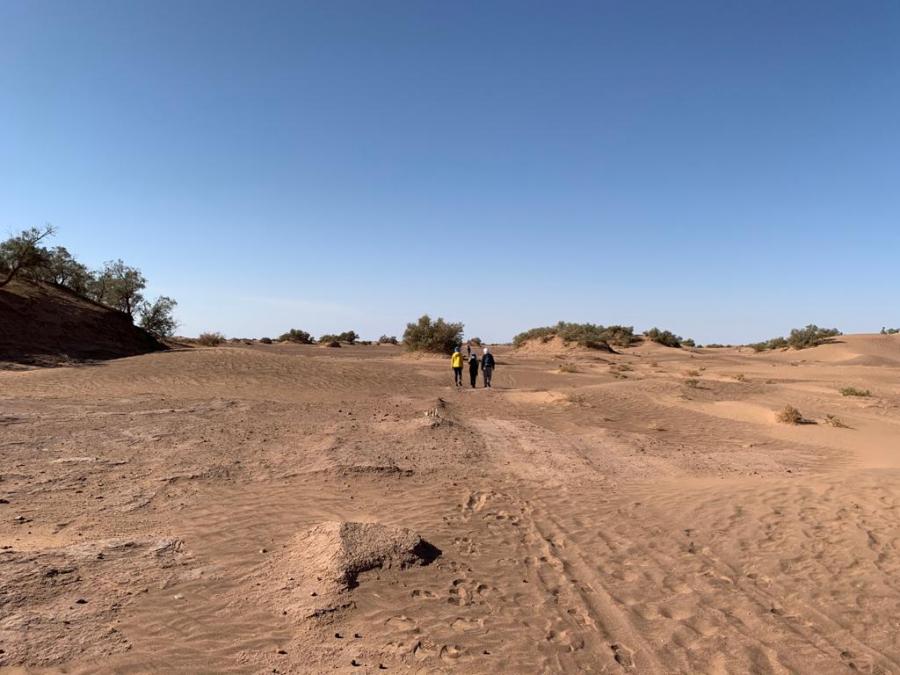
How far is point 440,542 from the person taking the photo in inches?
245

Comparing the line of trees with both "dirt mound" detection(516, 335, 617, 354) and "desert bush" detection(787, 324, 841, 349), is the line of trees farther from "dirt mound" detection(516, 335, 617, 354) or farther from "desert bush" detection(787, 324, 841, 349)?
"desert bush" detection(787, 324, 841, 349)

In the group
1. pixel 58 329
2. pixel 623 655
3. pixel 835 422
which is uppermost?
pixel 58 329

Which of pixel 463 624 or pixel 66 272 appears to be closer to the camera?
pixel 463 624

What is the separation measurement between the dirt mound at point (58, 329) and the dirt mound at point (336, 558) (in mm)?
22169

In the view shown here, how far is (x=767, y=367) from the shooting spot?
111 ft

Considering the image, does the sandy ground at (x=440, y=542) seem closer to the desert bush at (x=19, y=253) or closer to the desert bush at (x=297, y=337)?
the desert bush at (x=19, y=253)

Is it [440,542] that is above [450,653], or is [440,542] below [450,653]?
above

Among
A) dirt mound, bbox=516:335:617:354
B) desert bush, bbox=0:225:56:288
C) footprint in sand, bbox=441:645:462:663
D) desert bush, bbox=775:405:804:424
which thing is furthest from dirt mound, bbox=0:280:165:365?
dirt mound, bbox=516:335:617:354

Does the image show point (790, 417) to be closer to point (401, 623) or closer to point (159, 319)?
point (401, 623)

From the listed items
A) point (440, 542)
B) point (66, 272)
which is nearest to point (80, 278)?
point (66, 272)

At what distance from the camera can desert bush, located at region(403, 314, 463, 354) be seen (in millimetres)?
37556

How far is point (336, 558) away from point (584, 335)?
39756mm

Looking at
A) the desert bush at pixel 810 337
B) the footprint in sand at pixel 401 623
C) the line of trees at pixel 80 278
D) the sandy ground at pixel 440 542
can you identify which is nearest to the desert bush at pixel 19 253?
the line of trees at pixel 80 278

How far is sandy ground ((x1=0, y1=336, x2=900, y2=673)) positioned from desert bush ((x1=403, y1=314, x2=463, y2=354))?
23.3 metres
